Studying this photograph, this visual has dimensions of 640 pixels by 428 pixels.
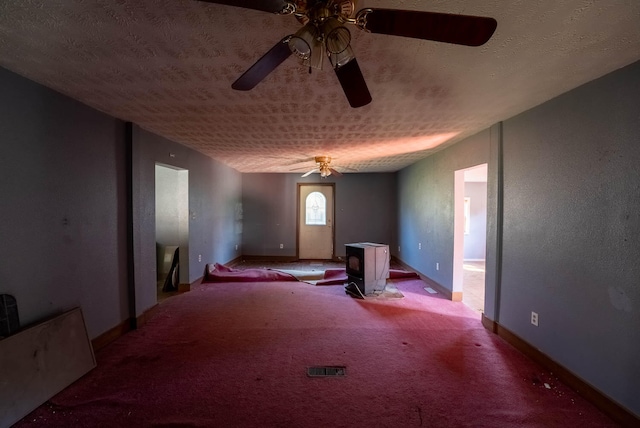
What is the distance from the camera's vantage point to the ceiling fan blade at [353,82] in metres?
1.33

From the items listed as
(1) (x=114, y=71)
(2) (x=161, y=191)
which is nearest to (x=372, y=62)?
(1) (x=114, y=71)

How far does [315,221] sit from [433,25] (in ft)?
20.1

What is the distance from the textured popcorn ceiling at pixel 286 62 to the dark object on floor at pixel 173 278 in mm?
2414

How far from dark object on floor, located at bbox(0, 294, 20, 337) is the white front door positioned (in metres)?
5.41

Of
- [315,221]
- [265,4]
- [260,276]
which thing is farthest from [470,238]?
[265,4]

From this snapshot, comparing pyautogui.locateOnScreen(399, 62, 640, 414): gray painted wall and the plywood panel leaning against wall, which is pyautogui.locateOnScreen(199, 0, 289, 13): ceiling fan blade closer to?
pyautogui.locateOnScreen(399, 62, 640, 414): gray painted wall

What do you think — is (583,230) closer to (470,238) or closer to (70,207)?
(70,207)

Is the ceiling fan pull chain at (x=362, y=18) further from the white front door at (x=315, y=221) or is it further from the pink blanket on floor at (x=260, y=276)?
the white front door at (x=315, y=221)

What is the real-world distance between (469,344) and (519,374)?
500 millimetres

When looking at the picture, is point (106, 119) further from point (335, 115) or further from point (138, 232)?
point (335, 115)

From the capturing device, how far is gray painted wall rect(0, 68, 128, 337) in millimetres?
1833

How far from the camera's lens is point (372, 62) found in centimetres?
168

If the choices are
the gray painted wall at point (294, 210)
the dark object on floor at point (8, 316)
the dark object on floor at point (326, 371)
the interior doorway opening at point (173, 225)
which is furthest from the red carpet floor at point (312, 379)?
the gray painted wall at point (294, 210)

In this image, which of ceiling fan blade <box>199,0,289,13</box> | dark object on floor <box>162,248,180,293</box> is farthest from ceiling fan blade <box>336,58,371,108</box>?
dark object on floor <box>162,248,180,293</box>
